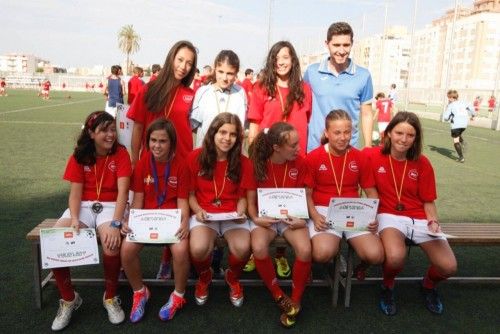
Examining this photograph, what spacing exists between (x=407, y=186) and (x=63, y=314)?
2.81 meters

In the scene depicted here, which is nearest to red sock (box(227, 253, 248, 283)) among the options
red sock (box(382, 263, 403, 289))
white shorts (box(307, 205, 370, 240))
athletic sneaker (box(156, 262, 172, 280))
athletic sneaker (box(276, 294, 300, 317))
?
athletic sneaker (box(276, 294, 300, 317))

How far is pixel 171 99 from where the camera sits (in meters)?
3.65

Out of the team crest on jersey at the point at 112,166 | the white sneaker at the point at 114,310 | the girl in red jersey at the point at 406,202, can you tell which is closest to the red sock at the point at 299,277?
the girl in red jersey at the point at 406,202

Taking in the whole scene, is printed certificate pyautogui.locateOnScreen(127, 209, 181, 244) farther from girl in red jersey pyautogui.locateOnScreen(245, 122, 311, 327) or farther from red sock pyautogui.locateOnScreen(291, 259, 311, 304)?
red sock pyautogui.locateOnScreen(291, 259, 311, 304)

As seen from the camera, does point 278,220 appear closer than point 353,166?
Yes

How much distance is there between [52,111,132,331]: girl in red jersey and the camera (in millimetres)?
3164

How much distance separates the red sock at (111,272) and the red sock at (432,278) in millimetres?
2440

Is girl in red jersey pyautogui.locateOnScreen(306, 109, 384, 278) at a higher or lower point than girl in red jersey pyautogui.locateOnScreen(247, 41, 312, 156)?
lower

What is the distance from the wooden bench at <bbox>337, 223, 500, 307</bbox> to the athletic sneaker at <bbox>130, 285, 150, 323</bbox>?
1.59m

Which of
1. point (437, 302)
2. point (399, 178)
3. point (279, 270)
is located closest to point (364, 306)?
point (437, 302)

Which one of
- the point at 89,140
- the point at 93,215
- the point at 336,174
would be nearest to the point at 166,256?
the point at 93,215

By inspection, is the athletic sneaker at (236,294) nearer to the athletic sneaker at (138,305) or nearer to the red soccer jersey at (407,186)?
the athletic sneaker at (138,305)

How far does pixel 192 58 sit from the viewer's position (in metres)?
3.63

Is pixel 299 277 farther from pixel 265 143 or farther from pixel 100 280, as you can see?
pixel 100 280
